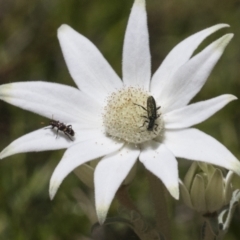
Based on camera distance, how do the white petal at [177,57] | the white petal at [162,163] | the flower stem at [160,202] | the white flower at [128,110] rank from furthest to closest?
the white petal at [177,57]
the flower stem at [160,202]
the white flower at [128,110]
the white petal at [162,163]

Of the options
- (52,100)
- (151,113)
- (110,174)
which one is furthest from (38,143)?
(151,113)

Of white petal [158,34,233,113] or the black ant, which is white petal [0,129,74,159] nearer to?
the black ant

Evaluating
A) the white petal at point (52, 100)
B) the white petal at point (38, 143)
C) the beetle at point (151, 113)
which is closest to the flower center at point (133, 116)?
the beetle at point (151, 113)

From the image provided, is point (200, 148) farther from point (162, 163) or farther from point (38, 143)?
point (38, 143)

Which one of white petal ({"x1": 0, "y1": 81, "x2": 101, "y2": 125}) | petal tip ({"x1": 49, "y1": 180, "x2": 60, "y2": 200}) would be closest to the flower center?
white petal ({"x1": 0, "y1": 81, "x2": 101, "y2": 125})

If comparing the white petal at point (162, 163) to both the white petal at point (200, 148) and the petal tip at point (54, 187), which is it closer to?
the white petal at point (200, 148)

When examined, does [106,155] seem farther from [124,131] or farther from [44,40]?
[44,40]
